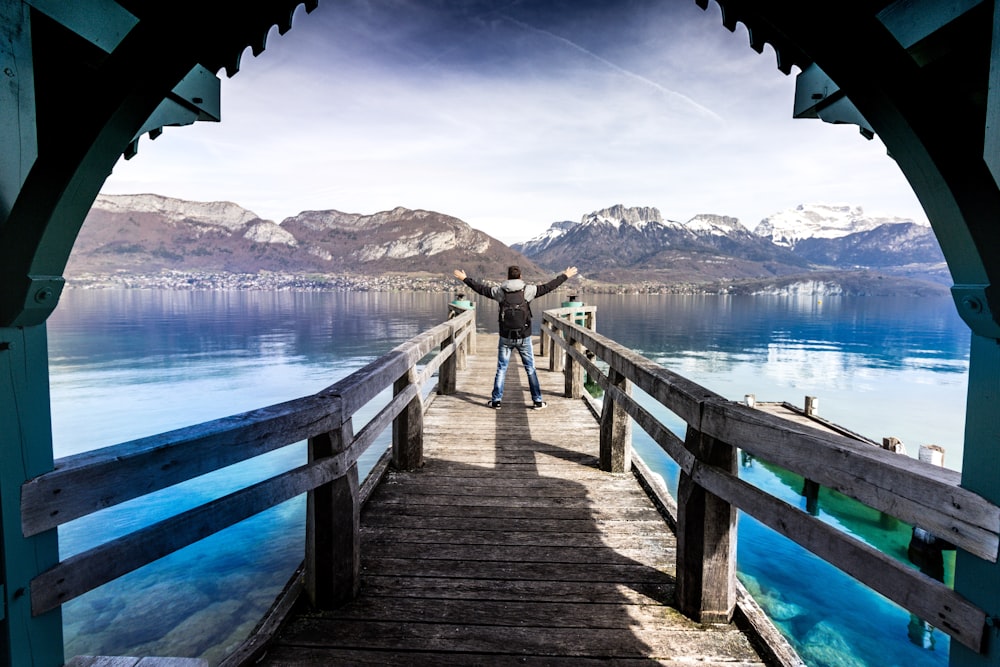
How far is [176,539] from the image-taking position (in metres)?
2.07

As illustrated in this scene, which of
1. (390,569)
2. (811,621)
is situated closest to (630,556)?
(390,569)

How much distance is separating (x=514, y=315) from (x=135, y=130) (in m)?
6.07

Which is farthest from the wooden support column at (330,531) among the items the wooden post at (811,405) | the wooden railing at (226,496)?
the wooden post at (811,405)

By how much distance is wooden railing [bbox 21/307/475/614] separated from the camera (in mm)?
1789

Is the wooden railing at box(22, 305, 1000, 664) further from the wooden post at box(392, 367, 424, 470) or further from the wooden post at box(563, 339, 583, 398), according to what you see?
the wooden post at box(563, 339, 583, 398)

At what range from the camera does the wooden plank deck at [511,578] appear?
279 cm

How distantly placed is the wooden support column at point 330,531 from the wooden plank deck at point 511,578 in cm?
14

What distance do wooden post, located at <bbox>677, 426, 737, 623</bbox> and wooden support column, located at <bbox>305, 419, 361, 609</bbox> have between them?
199cm

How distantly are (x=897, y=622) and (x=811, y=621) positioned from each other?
1673 mm

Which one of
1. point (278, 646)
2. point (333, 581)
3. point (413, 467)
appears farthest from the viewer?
point (413, 467)

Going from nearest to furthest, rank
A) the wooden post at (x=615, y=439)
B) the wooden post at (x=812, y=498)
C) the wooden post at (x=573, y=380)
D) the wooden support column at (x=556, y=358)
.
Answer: the wooden post at (x=615, y=439) → the wooden post at (x=573, y=380) → the wooden support column at (x=556, y=358) → the wooden post at (x=812, y=498)

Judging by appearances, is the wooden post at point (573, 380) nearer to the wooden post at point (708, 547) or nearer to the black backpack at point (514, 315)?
the black backpack at point (514, 315)

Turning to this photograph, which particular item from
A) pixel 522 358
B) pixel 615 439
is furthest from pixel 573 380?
pixel 615 439

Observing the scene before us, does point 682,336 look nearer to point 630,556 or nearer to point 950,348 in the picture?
point 950,348
